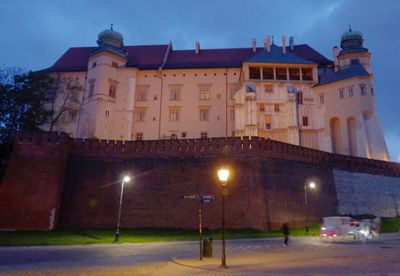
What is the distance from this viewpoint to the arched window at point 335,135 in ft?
139

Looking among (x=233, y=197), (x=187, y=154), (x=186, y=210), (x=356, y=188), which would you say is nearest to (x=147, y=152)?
(x=187, y=154)

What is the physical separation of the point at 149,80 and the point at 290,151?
24.3 metres

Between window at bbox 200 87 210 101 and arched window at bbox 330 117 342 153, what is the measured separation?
1550 centimetres

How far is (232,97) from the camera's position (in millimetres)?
46062

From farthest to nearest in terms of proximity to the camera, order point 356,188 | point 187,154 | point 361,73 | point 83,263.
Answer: point 361,73
point 356,188
point 187,154
point 83,263

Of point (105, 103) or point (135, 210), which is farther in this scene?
point (105, 103)

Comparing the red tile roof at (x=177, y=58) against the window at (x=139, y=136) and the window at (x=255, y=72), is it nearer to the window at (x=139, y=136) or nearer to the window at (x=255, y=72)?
the window at (x=255, y=72)

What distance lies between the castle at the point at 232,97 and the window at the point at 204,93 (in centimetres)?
13

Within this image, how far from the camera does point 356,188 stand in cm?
3369

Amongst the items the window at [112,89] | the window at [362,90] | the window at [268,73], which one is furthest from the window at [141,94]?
the window at [362,90]

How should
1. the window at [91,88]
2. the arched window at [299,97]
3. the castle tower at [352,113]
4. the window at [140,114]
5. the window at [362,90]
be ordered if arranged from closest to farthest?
the castle tower at [352,113] → the window at [362,90] → the arched window at [299,97] → the window at [91,88] → the window at [140,114]

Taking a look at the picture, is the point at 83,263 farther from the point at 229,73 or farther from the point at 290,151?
the point at 229,73

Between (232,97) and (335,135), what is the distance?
1330cm

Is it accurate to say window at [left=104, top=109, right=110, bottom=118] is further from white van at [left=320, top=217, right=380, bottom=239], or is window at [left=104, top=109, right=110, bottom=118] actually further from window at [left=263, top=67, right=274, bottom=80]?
white van at [left=320, top=217, right=380, bottom=239]
